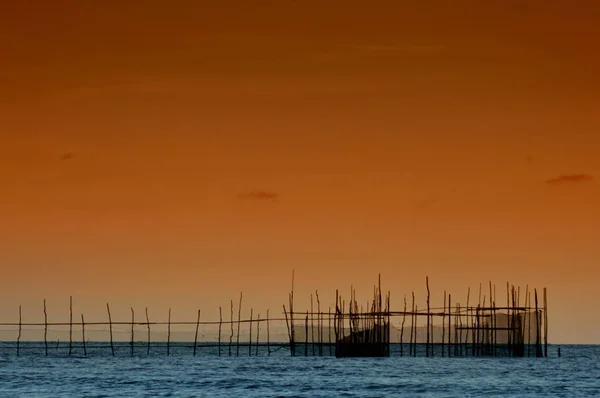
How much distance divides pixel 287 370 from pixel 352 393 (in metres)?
14.6

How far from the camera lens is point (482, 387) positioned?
49.7 m

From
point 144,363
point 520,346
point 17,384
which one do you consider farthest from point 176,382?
point 520,346

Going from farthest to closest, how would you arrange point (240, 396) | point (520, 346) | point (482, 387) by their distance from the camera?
point (520, 346) → point (482, 387) → point (240, 396)

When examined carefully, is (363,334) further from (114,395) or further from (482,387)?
(114,395)

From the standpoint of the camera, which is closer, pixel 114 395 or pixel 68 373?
pixel 114 395

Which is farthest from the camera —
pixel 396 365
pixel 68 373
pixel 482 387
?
pixel 396 365

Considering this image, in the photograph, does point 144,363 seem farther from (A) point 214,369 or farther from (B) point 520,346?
(B) point 520,346

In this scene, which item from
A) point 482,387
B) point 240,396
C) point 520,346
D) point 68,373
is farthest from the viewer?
point 520,346

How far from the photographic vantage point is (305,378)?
54438 mm

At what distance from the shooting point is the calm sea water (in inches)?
1865

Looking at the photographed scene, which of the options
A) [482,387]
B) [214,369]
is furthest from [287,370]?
[482,387]

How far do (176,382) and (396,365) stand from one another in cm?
1581

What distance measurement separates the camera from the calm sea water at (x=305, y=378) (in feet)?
155

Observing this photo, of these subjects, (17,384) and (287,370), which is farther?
(287,370)
